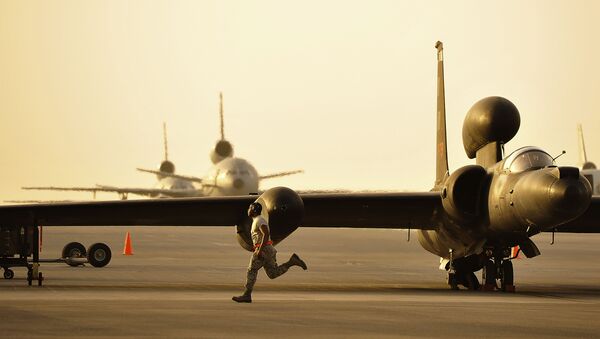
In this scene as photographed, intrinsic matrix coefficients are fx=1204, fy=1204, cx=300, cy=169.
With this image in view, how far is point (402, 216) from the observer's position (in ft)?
82.5

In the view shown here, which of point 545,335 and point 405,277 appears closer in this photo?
point 545,335

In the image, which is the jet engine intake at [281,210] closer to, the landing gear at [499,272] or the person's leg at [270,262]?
the person's leg at [270,262]

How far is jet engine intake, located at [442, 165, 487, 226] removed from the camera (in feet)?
75.7

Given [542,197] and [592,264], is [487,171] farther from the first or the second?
[592,264]

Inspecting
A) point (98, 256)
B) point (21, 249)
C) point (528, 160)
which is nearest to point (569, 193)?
point (528, 160)

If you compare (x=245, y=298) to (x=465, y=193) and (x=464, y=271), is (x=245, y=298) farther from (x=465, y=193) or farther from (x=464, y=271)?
(x=464, y=271)

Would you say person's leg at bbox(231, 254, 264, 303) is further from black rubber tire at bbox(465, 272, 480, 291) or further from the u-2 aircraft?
black rubber tire at bbox(465, 272, 480, 291)

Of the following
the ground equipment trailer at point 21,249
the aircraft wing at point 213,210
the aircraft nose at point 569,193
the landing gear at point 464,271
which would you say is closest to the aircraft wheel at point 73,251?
the aircraft wing at point 213,210

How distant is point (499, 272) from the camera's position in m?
23.3

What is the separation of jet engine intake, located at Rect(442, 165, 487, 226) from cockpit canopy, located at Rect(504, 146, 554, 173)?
3.14 feet

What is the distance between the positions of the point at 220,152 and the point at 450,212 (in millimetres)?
81840

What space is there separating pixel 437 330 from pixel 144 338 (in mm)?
3626

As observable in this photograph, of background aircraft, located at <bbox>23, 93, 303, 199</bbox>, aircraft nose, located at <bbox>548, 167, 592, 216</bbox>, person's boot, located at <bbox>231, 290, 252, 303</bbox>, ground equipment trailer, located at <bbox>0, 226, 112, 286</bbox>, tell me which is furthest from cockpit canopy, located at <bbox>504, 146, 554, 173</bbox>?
background aircraft, located at <bbox>23, 93, 303, 199</bbox>

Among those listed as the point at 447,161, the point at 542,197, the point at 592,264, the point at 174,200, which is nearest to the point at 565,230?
the point at 447,161
